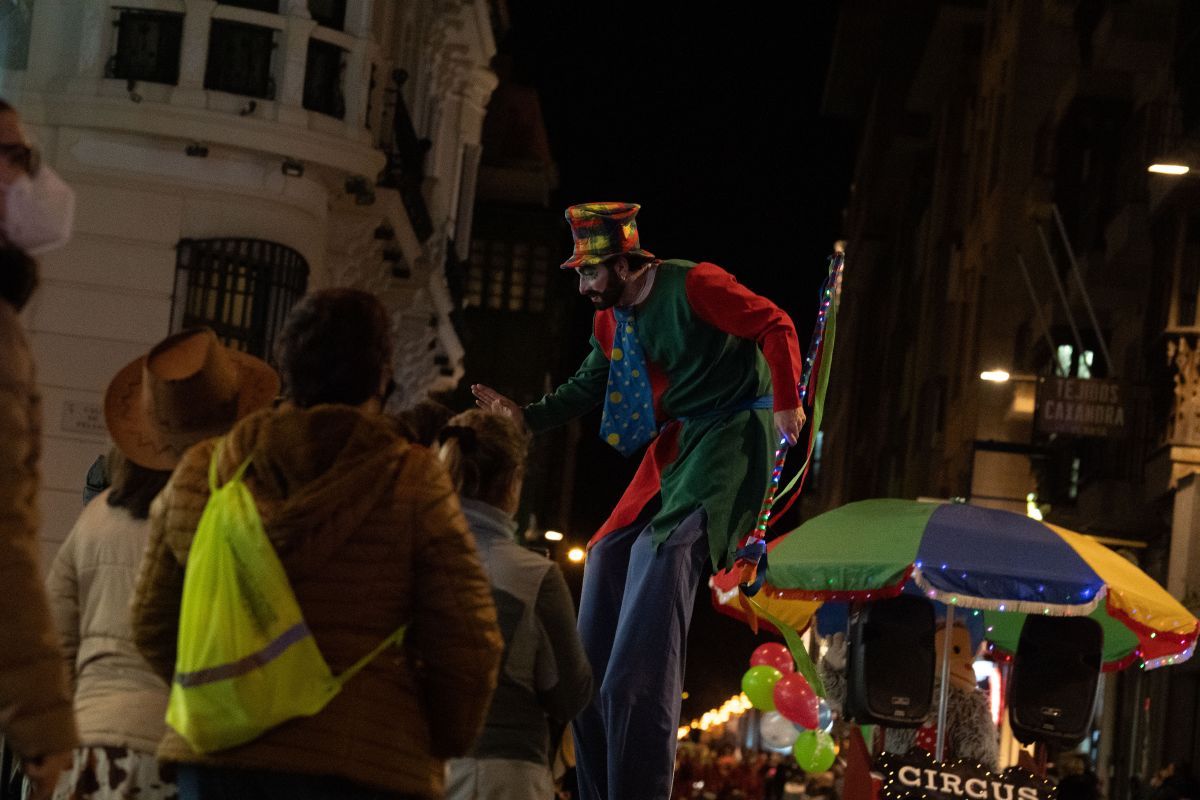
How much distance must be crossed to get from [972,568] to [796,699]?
527cm

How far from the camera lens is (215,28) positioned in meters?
22.0

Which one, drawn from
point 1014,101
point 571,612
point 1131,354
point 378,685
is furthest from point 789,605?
point 1014,101

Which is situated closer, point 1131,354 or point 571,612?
point 571,612

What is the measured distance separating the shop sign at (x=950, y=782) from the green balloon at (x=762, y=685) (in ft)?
21.1

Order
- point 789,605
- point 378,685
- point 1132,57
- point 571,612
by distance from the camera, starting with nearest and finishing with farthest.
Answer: point 378,685 < point 571,612 < point 789,605 < point 1132,57

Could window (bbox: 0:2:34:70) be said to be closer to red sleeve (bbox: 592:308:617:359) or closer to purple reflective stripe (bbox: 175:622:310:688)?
red sleeve (bbox: 592:308:617:359)

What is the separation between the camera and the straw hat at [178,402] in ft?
19.1

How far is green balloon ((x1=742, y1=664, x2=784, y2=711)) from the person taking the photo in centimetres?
1694

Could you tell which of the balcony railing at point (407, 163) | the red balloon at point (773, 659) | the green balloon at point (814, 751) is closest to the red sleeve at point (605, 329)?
the red balloon at point (773, 659)

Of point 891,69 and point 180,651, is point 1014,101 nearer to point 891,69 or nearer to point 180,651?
point 891,69

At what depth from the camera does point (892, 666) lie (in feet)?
36.4

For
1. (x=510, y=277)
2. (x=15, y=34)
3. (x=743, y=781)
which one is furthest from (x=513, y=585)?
(x=510, y=277)

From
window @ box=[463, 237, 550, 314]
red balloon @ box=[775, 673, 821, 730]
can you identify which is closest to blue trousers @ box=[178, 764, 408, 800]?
red balloon @ box=[775, 673, 821, 730]

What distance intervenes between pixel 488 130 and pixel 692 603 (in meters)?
51.1
